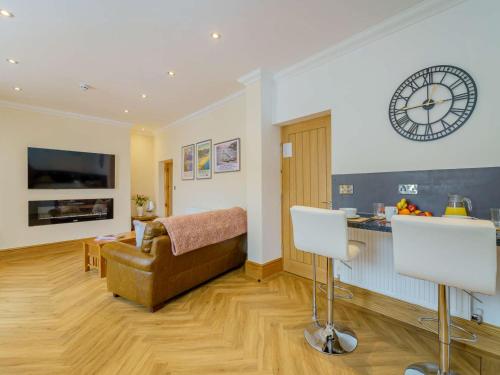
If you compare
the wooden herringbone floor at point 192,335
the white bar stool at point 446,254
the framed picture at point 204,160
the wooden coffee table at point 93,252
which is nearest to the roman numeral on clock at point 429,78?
the white bar stool at point 446,254

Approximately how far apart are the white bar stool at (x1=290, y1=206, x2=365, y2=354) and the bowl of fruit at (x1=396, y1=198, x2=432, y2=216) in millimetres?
463

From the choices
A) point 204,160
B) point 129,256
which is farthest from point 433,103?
point 204,160

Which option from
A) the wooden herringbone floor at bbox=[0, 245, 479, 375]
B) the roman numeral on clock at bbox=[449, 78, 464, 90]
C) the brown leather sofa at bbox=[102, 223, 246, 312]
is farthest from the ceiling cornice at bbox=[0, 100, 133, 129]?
the roman numeral on clock at bbox=[449, 78, 464, 90]

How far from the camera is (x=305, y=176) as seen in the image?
9.93 ft

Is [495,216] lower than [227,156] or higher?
lower

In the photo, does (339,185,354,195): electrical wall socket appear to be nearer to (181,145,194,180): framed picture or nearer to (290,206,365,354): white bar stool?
(290,206,365,354): white bar stool

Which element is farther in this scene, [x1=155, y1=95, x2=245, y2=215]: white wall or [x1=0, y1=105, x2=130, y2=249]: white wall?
[x1=0, y1=105, x2=130, y2=249]: white wall

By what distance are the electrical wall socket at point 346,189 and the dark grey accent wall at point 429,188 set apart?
0.03 m

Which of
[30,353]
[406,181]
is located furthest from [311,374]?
[30,353]

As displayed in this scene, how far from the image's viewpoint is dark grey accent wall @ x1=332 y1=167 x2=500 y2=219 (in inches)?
66.4

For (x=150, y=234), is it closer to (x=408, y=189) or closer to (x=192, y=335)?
(x=192, y=335)

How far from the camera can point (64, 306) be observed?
2387mm

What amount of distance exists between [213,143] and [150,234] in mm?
2422

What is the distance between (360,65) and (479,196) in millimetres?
1574
